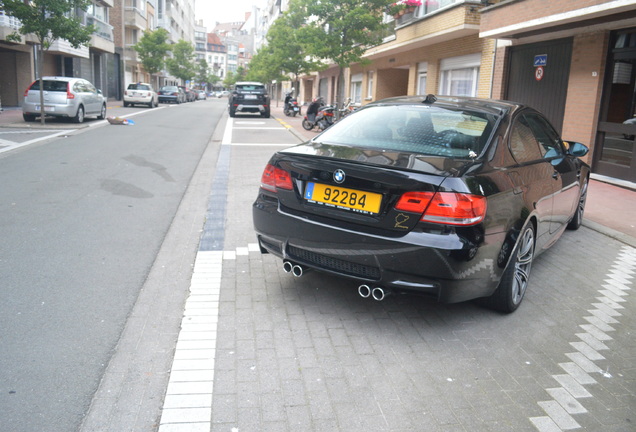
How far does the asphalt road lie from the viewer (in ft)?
9.70

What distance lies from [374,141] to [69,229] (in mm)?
3554

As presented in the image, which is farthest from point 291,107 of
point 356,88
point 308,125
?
point 308,125

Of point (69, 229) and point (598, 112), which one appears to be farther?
point (598, 112)

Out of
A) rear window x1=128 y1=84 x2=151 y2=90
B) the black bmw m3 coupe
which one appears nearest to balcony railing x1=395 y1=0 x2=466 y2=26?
the black bmw m3 coupe

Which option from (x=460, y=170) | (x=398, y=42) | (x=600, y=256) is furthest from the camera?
(x=398, y=42)

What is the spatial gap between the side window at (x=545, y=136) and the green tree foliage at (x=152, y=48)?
51.9 metres

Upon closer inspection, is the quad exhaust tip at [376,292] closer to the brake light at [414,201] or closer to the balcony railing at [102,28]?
the brake light at [414,201]

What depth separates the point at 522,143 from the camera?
454 centimetres

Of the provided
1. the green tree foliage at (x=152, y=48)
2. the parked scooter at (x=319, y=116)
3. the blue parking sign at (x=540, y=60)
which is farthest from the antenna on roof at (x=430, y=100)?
the green tree foliage at (x=152, y=48)

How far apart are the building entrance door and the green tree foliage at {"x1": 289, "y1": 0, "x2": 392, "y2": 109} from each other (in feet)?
34.9

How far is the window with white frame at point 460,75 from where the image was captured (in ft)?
59.9

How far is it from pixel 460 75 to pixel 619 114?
8.82m

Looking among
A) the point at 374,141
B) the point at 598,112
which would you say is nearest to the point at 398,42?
the point at 598,112

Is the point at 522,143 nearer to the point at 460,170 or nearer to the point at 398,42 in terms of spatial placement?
the point at 460,170
